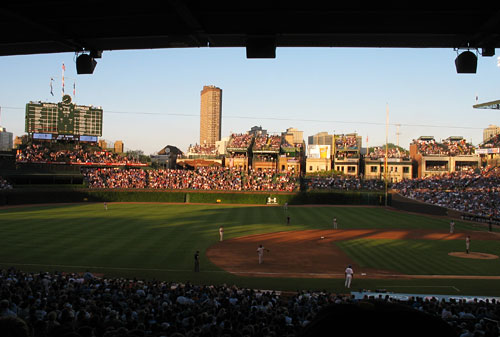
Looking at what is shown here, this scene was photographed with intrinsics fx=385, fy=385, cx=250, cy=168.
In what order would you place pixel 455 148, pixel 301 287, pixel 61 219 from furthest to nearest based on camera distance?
pixel 455 148, pixel 61 219, pixel 301 287

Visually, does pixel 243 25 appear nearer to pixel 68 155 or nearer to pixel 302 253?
pixel 302 253

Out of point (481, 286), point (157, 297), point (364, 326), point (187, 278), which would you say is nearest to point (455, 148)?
point (481, 286)

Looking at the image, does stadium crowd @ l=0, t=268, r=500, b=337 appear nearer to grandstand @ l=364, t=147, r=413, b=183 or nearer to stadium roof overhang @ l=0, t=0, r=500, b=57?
stadium roof overhang @ l=0, t=0, r=500, b=57

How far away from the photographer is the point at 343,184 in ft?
228

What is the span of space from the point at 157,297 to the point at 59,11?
27.8 ft

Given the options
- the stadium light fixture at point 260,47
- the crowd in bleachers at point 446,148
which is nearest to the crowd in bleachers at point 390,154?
the crowd in bleachers at point 446,148

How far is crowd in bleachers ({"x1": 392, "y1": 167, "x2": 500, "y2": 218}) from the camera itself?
48.7 m

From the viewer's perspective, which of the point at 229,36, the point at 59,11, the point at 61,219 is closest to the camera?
the point at 59,11

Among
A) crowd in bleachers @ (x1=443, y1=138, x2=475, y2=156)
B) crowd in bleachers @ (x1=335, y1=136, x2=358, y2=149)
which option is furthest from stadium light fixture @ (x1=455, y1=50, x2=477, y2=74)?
crowd in bleachers @ (x1=443, y1=138, x2=475, y2=156)

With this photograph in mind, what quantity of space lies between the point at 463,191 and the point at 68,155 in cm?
6750

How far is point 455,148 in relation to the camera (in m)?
96.7

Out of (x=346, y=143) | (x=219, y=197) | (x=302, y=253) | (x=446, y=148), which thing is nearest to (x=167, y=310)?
(x=302, y=253)

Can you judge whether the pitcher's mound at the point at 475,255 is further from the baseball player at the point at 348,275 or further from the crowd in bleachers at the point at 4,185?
the crowd in bleachers at the point at 4,185

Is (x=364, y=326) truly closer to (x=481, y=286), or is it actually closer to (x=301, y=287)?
(x=301, y=287)
